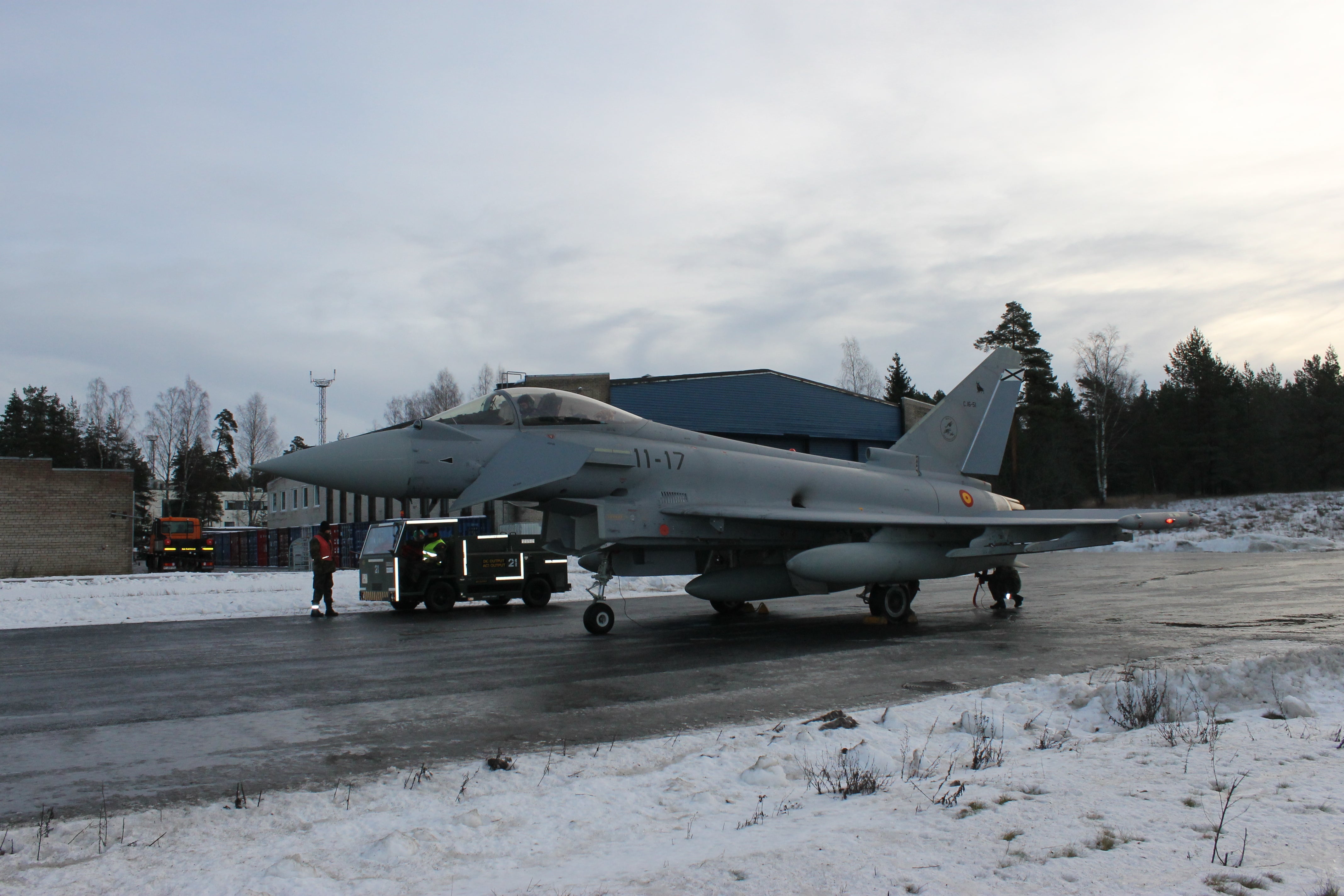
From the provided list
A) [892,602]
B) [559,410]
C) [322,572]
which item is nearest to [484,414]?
[559,410]

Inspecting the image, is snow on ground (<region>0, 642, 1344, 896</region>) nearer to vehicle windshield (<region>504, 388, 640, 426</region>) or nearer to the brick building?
vehicle windshield (<region>504, 388, 640, 426</region>)

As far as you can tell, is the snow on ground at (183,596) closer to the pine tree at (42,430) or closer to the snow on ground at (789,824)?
the snow on ground at (789,824)

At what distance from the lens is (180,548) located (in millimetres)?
43375

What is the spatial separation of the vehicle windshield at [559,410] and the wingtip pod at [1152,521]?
6.99 m

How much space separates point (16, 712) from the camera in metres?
6.79

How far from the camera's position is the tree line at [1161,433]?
59594mm

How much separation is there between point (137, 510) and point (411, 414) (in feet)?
76.1

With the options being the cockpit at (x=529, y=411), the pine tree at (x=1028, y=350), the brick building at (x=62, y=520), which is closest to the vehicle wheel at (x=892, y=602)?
the cockpit at (x=529, y=411)

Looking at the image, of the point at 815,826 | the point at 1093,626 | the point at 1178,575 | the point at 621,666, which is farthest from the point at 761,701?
the point at 1178,575

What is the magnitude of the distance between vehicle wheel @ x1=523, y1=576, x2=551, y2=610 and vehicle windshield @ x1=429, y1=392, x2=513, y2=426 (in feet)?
22.7

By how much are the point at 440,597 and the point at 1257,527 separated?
149 ft

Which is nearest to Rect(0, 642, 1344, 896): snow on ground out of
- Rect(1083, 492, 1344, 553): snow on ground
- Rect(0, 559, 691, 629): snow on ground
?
Rect(0, 559, 691, 629): snow on ground

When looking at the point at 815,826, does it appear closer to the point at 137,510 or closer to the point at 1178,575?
the point at 1178,575

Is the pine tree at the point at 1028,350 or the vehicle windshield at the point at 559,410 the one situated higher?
the pine tree at the point at 1028,350
